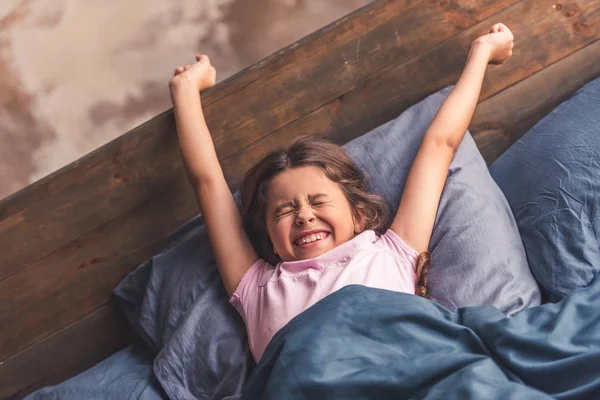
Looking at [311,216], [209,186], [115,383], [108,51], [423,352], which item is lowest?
[423,352]

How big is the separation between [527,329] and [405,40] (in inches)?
25.1

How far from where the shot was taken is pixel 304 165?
1.35m

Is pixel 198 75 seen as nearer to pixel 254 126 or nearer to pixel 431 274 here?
pixel 254 126

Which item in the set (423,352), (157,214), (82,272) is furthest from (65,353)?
(423,352)

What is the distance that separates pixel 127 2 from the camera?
1.78 m

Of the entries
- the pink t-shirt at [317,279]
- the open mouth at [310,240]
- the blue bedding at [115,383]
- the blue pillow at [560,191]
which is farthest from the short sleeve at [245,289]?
the blue pillow at [560,191]

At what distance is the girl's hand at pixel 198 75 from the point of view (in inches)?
57.0

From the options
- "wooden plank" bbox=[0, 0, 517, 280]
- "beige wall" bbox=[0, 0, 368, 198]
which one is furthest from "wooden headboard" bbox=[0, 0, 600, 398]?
"beige wall" bbox=[0, 0, 368, 198]

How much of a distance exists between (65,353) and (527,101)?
1.06m

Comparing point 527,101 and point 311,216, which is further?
point 527,101

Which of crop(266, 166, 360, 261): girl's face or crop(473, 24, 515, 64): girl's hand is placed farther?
crop(473, 24, 515, 64): girl's hand

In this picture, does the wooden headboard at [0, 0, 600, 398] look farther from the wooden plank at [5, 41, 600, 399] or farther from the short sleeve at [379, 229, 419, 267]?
the short sleeve at [379, 229, 419, 267]

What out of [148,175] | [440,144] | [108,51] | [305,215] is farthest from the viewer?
[108,51]

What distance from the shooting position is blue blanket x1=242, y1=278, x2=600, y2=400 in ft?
3.28
